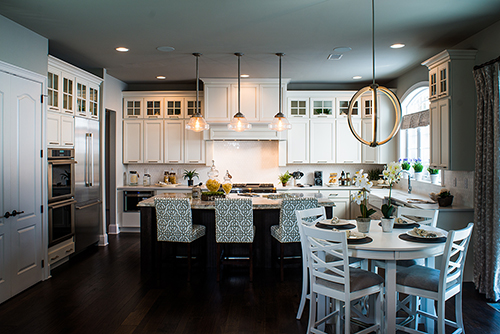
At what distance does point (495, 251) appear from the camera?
342 cm

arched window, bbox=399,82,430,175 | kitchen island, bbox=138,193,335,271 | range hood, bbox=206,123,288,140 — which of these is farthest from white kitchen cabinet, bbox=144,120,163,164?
arched window, bbox=399,82,430,175

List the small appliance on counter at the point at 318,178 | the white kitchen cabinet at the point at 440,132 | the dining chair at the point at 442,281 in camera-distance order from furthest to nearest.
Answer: the small appliance on counter at the point at 318,178 → the white kitchen cabinet at the point at 440,132 → the dining chair at the point at 442,281

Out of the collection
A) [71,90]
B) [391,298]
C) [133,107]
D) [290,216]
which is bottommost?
[391,298]

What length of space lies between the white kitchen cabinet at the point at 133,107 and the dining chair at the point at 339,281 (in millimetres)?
4966

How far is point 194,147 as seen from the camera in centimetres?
672

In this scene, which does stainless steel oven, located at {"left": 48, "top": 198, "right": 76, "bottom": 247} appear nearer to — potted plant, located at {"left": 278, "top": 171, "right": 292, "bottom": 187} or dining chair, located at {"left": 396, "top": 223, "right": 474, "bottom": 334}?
potted plant, located at {"left": 278, "top": 171, "right": 292, "bottom": 187}

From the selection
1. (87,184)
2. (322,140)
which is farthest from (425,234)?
(87,184)

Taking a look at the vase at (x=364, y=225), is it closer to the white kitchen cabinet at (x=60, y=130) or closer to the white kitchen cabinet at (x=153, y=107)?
the white kitchen cabinet at (x=60, y=130)

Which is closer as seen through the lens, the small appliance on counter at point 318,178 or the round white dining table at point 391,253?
the round white dining table at point 391,253

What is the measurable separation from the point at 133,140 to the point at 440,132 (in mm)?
5309

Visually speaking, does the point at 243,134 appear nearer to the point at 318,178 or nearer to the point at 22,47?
the point at 318,178

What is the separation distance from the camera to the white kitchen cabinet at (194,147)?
264 inches

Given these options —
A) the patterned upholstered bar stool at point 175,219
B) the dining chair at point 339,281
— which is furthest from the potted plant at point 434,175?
the patterned upholstered bar stool at point 175,219

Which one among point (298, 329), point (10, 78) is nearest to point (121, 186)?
point (10, 78)
